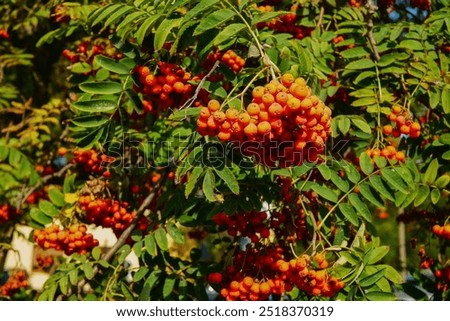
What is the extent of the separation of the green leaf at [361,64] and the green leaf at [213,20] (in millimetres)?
1022

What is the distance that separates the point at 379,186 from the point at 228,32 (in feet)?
3.28

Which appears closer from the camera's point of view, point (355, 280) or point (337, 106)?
point (355, 280)

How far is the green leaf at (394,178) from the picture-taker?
7.14 feet

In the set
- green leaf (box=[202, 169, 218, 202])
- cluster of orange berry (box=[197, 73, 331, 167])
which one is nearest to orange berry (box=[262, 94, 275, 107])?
cluster of orange berry (box=[197, 73, 331, 167])

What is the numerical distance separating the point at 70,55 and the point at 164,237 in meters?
1.33

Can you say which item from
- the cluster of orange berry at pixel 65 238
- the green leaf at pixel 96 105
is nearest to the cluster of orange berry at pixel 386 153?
the green leaf at pixel 96 105

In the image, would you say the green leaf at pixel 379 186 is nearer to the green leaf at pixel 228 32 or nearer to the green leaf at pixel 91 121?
the green leaf at pixel 228 32

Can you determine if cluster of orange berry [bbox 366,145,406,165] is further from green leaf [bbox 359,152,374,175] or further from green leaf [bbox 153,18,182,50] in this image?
green leaf [bbox 153,18,182,50]

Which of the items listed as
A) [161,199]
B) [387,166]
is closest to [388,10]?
[387,166]

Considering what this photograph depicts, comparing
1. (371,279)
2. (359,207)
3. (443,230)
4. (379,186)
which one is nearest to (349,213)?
(359,207)

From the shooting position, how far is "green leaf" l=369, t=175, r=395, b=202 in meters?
2.22

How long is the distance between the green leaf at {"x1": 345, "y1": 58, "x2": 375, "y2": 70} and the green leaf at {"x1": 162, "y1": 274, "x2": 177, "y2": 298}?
1400 mm
